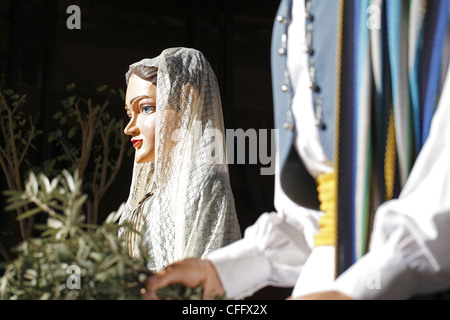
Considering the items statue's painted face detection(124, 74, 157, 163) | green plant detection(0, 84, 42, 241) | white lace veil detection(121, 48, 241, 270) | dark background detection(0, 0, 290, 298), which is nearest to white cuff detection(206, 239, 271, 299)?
white lace veil detection(121, 48, 241, 270)

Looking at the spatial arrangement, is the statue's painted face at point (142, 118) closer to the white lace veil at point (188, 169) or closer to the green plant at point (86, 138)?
the white lace veil at point (188, 169)

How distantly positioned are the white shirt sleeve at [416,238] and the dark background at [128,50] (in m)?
3.34

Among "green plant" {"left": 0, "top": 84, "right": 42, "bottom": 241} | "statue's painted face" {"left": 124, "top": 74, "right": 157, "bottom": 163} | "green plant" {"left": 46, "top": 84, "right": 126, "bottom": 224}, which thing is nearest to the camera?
"statue's painted face" {"left": 124, "top": 74, "right": 157, "bottom": 163}

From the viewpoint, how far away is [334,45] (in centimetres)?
124

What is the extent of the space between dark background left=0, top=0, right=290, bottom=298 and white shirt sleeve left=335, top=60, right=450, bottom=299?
3337mm

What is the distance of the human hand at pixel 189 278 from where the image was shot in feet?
3.21

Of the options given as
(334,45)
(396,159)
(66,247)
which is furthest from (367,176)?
(66,247)

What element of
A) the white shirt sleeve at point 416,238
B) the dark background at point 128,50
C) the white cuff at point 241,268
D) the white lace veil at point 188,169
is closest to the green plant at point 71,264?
the white cuff at point 241,268

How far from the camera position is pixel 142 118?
2391mm

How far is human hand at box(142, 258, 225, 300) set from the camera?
977 mm

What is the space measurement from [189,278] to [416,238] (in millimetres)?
338

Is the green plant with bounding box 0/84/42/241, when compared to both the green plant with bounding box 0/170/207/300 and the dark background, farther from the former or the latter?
the green plant with bounding box 0/170/207/300

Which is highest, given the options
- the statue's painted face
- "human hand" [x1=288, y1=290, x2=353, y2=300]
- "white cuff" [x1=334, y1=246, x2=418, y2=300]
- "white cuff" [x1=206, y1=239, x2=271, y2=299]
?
the statue's painted face

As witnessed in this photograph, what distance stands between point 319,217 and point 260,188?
3.21 meters
